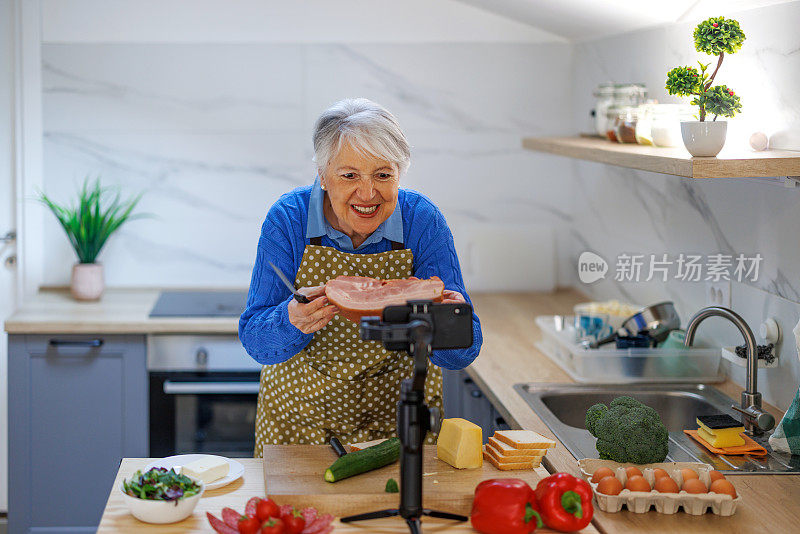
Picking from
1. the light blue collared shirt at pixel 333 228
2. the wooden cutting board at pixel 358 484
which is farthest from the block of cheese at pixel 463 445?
the light blue collared shirt at pixel 333 228

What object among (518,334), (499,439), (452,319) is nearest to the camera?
(452,319)

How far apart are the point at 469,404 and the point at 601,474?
1237mm

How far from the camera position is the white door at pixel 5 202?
3654 millimetres

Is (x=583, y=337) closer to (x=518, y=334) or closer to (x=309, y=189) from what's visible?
(x=518, y=334)

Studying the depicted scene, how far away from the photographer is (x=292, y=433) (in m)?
2.28

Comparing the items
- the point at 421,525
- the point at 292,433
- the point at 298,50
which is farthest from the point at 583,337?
the point at 298,50

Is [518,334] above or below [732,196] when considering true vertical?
below

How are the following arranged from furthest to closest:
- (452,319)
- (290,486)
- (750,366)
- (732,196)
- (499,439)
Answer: (732,196), (750,366), (499,439), (290,486), (452,319)

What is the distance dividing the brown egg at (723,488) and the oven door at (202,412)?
196 centimetres

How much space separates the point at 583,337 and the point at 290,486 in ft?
4.52

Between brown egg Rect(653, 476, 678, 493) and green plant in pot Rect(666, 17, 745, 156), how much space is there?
0.75m

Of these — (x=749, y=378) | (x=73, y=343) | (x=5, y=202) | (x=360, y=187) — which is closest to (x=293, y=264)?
(x=360, y=187)

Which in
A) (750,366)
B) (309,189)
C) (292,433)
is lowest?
(292,433)

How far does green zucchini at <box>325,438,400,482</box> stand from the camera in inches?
68.1
